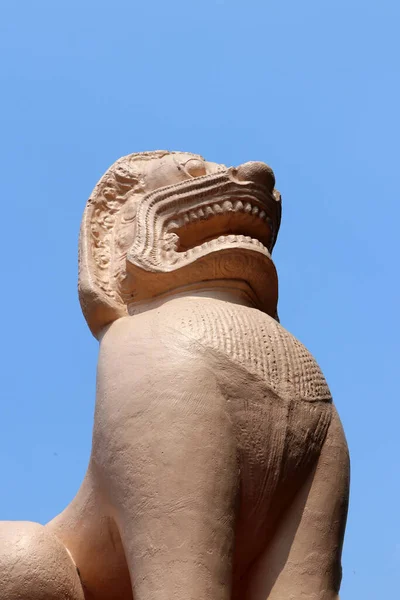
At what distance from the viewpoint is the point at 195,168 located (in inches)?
225

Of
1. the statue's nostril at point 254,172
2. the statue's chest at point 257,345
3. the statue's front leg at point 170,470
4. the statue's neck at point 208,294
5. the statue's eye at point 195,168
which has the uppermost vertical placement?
the statue's eye at point 195,168

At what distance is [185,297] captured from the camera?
523cm

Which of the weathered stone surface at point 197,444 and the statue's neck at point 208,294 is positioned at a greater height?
the statue's neck at point 208,294

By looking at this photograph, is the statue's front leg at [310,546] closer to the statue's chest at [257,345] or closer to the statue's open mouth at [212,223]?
the statue's chest at [257,345]

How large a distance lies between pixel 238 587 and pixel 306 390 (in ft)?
2.97

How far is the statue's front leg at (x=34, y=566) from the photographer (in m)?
4.71

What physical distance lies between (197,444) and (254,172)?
5.09ft

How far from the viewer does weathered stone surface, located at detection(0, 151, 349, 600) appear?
4508mm

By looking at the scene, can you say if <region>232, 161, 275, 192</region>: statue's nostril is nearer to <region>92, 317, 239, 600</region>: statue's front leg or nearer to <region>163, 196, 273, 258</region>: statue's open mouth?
<region>163, 196, 273, 258</region>: statue's open mouth

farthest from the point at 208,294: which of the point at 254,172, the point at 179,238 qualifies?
the point at 254,172

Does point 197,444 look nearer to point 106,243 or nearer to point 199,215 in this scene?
point 199,215

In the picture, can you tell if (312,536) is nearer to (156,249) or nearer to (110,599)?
(110,599)

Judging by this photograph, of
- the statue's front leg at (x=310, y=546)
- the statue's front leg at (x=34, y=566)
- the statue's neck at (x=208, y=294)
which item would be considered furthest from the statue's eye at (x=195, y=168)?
the statue's front leg at (x=34, y=566)

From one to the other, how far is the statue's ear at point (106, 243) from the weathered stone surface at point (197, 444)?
0.05 feet
